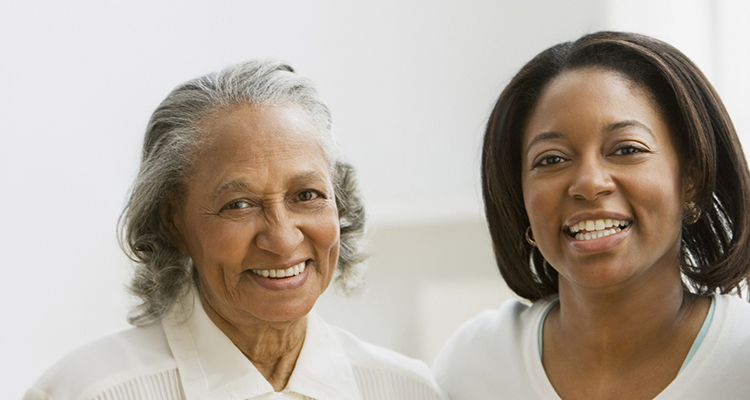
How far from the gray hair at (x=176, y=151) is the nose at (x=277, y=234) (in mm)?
227

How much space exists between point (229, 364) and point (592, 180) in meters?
0.94

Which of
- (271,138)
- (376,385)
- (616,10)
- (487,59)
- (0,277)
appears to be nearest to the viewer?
(271,138)

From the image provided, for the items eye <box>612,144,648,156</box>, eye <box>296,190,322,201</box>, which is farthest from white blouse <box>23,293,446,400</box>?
eye <box>612,144,648,156</box>

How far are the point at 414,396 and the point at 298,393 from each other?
33 centimetres

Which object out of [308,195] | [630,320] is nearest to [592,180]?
[630,320]

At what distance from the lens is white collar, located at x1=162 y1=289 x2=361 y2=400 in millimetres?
1969

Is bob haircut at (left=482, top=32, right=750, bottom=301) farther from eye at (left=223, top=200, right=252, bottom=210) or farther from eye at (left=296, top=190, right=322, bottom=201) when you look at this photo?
eye at (left=223, top=200, right=252, bottom=210)

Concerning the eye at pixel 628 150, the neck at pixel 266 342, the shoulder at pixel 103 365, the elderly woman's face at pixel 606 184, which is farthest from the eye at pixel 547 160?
the shoulder at pixel 103 365

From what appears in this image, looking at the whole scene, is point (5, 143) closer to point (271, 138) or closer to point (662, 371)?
point (271, 138)

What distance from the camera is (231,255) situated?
1923mm

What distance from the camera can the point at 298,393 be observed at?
2.04m

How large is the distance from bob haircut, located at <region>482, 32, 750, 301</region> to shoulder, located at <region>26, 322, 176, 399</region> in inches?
37.3

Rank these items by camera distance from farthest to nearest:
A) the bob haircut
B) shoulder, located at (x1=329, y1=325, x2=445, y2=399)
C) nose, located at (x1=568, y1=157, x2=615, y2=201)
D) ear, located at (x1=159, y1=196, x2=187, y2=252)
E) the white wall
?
the white wall
shoulder, located at (x1=329, y1=325, x2=445, y2=399)
ear, located at (x1=159, y1=196, x2=187, y2=252)
the bob haircut
nose, located at (x1=568, y1=157, x2=615, y2=201)

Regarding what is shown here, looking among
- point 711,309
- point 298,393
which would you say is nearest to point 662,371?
point 711,309
